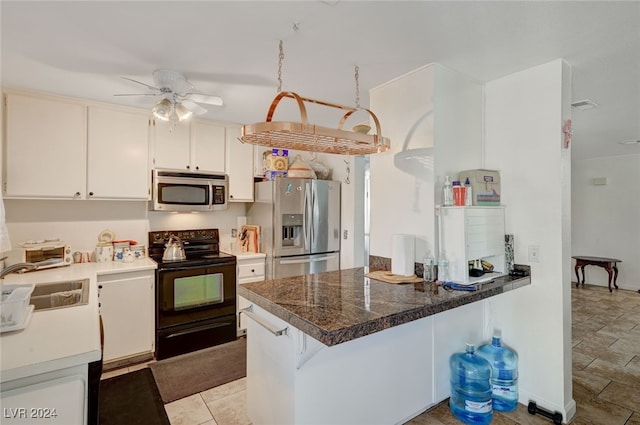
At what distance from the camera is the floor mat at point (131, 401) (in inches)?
83.8

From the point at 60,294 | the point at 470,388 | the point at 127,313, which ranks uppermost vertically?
the point at 60,294

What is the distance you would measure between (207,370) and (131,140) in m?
2.30

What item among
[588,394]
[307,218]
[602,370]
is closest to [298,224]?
[307,218]

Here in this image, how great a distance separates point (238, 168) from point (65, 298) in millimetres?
2105

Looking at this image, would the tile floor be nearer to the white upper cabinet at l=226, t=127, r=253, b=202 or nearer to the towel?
the towel

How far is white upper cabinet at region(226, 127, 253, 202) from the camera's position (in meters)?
3.64

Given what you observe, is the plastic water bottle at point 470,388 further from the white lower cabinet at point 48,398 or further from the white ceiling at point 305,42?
the white lower cabinet at point 48,398

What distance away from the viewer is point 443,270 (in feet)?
6.73

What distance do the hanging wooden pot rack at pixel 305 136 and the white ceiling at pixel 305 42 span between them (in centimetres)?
45

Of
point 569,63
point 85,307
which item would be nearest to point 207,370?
point 85,307

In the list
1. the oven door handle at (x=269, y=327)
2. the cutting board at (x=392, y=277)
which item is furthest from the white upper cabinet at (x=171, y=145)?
the cutting board at (x=392, y=277)

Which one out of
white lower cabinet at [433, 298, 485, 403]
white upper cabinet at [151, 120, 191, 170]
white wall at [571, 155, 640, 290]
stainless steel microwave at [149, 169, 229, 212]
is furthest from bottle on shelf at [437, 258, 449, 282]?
white wall at [571, 155, 640, 290]

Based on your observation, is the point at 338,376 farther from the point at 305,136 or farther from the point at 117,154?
the point at 117,154

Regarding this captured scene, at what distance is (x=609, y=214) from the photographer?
571 centimetres
